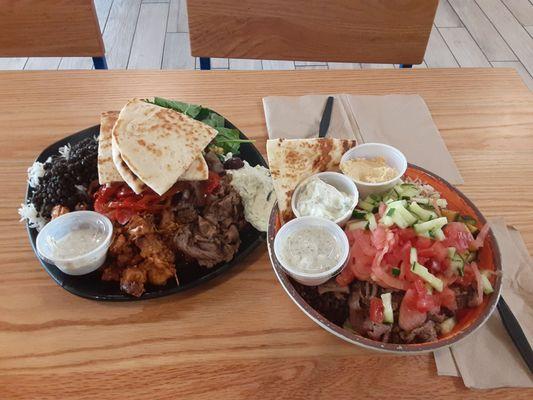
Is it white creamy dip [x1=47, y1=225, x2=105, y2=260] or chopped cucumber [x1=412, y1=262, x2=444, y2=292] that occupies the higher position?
chopped cucumber [x1=412, y1=262, x2=444, y2=292]

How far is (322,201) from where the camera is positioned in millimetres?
1103

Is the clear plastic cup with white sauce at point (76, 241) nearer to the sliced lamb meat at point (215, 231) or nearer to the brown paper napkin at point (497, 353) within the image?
the sliced lamb meat at point (215, 231)

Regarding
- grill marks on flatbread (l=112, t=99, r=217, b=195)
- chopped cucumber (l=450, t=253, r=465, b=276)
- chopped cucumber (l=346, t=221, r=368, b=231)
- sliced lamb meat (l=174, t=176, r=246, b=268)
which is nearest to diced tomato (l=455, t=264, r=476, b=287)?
chopped cucumber (l=450, t=253, r=465, b=276)

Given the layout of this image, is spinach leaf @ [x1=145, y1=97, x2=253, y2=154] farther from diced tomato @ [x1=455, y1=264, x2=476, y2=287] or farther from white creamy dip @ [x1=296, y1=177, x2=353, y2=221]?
diced tomato @ [x1=455, y1=264, x2=476, y2=287]

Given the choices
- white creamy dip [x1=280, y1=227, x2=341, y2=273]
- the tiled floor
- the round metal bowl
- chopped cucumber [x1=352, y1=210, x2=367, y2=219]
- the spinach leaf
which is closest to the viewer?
the round metal bowl

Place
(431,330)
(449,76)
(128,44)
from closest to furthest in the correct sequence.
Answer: (431,330) < (449,76) < (128,44)

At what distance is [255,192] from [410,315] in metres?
0.51

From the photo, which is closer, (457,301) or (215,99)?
(457,301)

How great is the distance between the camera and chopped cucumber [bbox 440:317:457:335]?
98 cm

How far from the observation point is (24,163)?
1.36 meters

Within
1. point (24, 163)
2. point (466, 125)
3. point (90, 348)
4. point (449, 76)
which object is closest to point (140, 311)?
point (90, 348)

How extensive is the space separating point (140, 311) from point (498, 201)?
0.99 meters

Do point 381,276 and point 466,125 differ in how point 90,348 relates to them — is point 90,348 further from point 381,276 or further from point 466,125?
point 466,125

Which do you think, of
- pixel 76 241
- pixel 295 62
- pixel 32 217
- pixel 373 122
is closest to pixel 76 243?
pixel 76 241
